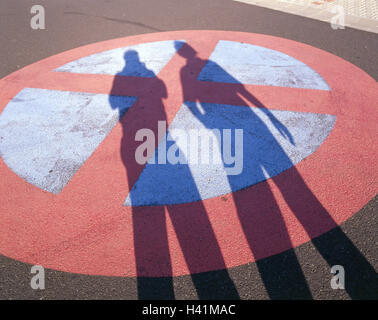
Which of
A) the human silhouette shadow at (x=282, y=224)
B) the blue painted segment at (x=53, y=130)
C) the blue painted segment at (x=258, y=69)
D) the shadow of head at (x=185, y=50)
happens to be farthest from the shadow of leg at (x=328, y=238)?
the shadow of head at (x=185, y=50)

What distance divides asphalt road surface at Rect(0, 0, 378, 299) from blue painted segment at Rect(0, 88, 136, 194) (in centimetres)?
143

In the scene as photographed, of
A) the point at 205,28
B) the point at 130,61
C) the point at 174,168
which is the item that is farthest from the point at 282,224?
the point at 205,28

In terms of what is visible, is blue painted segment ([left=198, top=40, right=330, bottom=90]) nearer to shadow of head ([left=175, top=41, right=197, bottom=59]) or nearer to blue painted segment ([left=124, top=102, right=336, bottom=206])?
shadow of head ([left=175, top=41, right=197, bottom=59])

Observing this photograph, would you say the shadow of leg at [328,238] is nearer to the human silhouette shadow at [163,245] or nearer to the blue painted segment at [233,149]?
the blue painted segment at [233,149]

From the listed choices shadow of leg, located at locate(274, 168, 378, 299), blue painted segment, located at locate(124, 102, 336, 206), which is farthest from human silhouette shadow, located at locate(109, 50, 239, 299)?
shadow of leg, located at locate(274, 168, 378, 299)

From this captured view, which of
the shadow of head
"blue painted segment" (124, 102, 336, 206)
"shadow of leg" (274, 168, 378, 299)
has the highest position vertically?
the shadow of head

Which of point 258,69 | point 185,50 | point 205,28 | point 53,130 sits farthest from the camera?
point 205,28

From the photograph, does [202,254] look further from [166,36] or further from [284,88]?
[166,36]

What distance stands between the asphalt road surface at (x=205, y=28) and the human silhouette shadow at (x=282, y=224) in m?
0.01

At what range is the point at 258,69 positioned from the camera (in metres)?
6.47

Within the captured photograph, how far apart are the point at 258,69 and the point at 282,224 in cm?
412

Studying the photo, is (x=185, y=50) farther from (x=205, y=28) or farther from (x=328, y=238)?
(x=328, y=238)

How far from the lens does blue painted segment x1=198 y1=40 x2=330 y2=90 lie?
6.02m

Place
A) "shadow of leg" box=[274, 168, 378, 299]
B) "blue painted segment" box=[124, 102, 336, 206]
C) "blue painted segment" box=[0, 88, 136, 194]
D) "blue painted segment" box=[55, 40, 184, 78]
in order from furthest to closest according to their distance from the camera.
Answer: "blue painted segment" box=[55, 40, 184, 78], "blue painted segment" box=[0, 88, 136, 194], "blue painted segment" box=[124, 102, 336, 206], "shadow of leg" box=[274, 168, 378, 299]
